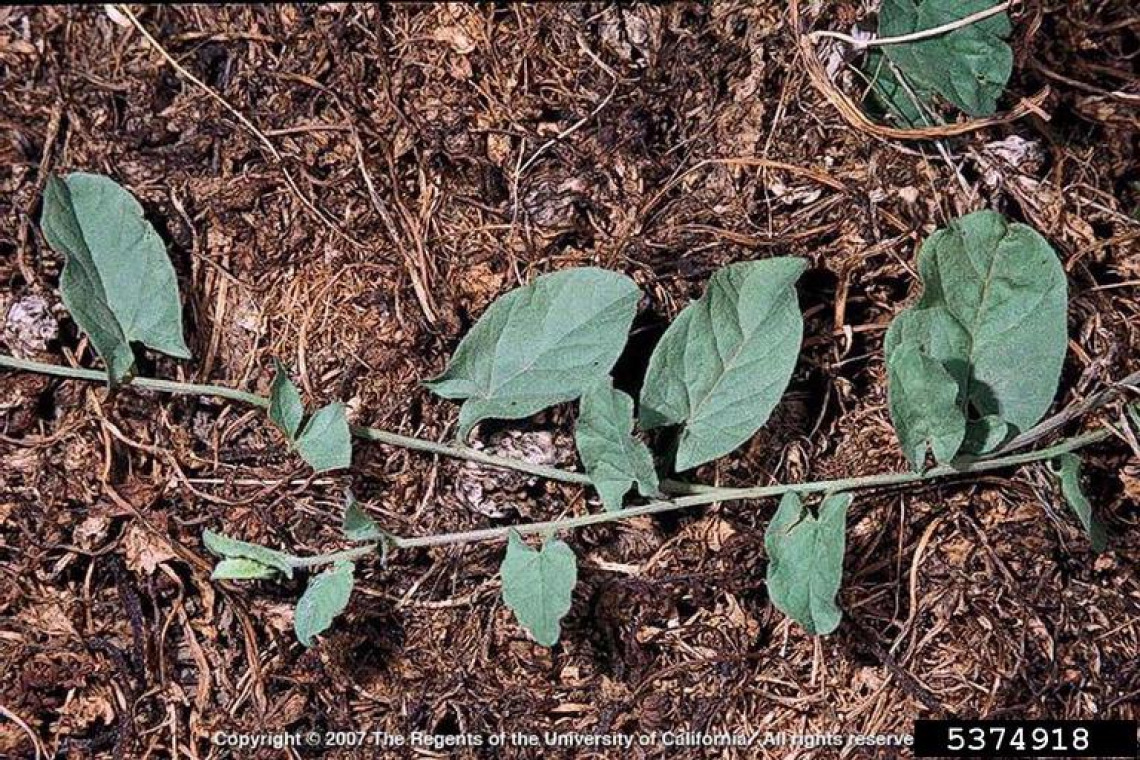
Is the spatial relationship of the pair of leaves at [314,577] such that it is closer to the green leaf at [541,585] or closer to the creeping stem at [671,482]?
the creeping stem at [671,482]

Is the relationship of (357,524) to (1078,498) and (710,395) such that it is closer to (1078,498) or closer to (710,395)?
(710,395)

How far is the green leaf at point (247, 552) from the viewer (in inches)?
47.0

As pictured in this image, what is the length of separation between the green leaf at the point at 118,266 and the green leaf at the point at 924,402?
64cm

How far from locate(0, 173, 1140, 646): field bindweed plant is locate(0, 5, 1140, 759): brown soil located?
0.17 ft

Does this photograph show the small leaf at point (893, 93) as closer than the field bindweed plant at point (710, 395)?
No

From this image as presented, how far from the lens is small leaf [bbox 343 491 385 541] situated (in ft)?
3.84

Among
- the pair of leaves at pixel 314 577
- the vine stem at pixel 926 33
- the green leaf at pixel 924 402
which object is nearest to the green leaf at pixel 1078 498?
the green leaf at pixel 924 402

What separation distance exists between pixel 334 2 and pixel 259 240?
0.25m

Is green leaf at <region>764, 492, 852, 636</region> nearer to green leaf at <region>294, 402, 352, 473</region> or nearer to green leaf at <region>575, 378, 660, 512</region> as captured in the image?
green leaf at <region>575, 378, 660, 512</region>

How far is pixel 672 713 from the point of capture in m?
1.24

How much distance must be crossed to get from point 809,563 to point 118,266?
2.23 feet

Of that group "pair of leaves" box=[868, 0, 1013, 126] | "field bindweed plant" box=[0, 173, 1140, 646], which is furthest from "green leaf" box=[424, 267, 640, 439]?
"pair of leaves" box=[868, 0, 1013, 126]

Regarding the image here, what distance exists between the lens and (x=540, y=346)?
1205 millimetres

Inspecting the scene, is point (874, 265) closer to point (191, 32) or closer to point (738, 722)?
point (738, 722)
